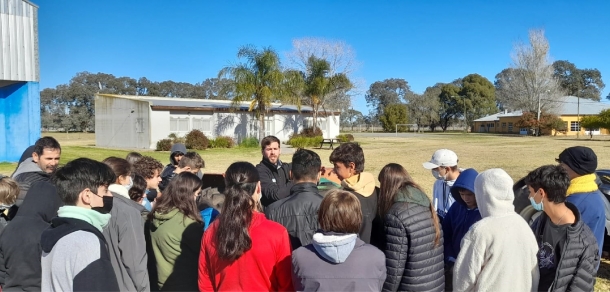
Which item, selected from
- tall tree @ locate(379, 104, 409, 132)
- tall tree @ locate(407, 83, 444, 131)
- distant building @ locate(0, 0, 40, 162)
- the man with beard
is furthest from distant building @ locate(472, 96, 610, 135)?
the man with beard

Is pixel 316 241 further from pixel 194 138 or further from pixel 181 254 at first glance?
pixel 194 138

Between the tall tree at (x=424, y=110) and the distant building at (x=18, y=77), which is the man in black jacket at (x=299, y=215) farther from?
the tall tree at (x=424, y=110)

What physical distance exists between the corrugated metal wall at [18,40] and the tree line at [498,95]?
5282 cm

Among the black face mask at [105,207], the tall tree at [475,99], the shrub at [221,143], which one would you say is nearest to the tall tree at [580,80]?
the tall tree at [475,99]

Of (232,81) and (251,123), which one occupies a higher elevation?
(232,81)

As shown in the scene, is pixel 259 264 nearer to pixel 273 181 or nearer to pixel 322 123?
pixel 273 181

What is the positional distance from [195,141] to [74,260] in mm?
28945

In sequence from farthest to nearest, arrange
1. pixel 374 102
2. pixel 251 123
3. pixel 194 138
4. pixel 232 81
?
pixel 374 102 → pixel 251 123 → pixel 232 81 → pixel 194 138

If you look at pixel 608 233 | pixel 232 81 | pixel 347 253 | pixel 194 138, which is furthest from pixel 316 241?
pixel 232 81

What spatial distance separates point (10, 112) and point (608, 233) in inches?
784

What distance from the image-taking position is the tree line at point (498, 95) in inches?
2170

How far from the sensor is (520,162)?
1866 centimetres

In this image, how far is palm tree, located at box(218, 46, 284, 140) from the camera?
3350 centimetres

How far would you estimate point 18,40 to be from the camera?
16.3 meters
